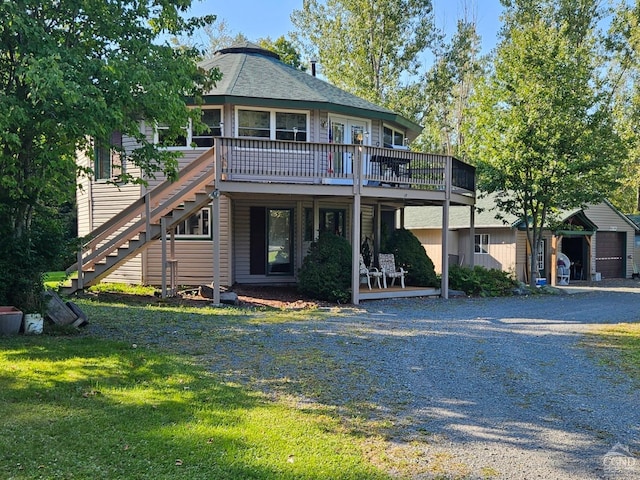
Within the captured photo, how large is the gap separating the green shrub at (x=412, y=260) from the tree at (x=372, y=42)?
1644 cm

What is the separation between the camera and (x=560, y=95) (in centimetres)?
1575

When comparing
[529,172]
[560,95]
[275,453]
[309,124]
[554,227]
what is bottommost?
[275,453]

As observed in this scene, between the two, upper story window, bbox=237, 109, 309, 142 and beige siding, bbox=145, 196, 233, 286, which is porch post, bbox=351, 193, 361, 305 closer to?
upper story window, bbox=237, 109, 309, 142

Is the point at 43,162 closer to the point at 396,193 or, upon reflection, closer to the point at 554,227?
the point at 396,193

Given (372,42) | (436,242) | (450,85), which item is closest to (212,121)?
(436,242)

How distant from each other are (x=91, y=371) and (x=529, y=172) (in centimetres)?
1432

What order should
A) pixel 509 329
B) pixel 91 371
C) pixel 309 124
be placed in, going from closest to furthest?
1. pixel 91 371
2. pixel 509 329
3. pixel 309 124

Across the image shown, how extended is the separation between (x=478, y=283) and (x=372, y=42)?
63.7 feet

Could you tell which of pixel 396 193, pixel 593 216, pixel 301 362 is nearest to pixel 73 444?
pixel 301 362

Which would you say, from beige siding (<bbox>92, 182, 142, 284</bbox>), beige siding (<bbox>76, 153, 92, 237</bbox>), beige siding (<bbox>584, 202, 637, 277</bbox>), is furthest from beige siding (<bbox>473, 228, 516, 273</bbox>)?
beige siding (<bbox>76, 153, 92, 237</bbox>)

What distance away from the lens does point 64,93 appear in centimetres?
605

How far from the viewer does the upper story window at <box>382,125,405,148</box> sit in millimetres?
16812

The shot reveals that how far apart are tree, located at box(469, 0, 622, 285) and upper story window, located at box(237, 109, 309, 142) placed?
20.1 feet

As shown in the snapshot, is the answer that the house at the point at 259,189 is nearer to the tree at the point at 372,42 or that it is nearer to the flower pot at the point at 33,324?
the flower pot at the point at 33,324
